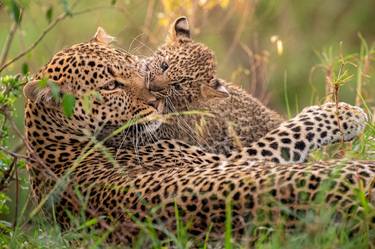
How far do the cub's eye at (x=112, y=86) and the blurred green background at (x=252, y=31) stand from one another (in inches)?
159

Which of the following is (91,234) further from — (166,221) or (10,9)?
(10,9)

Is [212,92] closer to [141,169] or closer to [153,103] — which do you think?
[153,103]

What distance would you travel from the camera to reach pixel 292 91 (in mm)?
14859

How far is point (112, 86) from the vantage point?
8.79 metres

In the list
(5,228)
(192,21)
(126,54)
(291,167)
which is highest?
(192,21)

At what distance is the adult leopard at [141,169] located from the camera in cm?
704

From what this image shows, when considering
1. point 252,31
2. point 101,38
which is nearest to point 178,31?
point 101,38

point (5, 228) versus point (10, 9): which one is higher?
point (10, 9)

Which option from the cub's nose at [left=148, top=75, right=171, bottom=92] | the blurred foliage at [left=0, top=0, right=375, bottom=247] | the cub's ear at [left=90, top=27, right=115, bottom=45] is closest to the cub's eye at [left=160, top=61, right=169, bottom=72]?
the cub's nose at [left=148, top=75, right=171, bottom=92]

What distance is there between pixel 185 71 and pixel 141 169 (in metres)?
1.71

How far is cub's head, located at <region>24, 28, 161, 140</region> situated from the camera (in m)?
8.59

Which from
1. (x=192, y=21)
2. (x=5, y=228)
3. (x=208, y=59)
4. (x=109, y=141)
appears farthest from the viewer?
(x=192, y=21)

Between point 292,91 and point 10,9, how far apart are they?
8272 millimetres

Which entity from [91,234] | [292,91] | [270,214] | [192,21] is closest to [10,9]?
[91,234]
